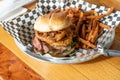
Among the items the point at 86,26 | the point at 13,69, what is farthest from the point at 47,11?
the point at 13,69

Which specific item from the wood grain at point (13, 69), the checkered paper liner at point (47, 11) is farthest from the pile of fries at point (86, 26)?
the wood grain at point (13, 69)

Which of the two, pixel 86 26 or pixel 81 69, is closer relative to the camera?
pixel 81 69

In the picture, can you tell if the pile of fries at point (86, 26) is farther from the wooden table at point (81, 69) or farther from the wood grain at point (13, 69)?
the wood grain at point (13, 69)

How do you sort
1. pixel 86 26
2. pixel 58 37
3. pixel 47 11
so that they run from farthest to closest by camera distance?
pixel 47 11, pixel 86 26, pixel 58 37

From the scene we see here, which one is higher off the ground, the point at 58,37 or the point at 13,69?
the point at 58,37

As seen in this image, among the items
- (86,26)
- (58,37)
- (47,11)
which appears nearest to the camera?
(58,37)

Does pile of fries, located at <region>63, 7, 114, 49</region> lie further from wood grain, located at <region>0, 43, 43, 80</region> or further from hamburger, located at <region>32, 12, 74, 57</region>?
wood grain, located at <region>0, 43, 43, 80</region>

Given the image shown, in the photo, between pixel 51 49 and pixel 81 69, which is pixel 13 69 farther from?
pixel 81 69
